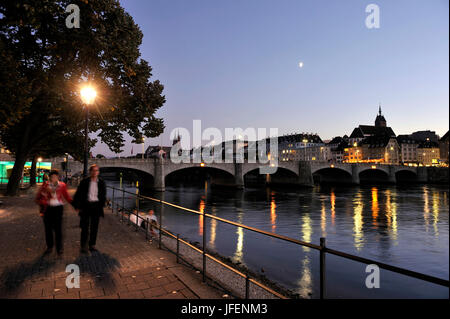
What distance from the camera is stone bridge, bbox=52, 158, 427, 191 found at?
4894cm

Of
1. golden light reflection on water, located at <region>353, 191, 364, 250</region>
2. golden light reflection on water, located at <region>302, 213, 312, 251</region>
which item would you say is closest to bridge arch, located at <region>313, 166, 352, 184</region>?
golden light reflection on water, located at <region>353, 191, 364, 250</region>

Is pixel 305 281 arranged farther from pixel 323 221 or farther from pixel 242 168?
pixel 242 168

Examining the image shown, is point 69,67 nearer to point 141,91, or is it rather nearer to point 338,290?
point 141,91

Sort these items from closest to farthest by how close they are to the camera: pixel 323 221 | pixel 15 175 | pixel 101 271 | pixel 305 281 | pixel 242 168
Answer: pixel 101 271
pixel 305 281
pixel 15 175
pixel 323 221
pixel 242 168

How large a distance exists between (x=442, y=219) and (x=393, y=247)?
524 inches

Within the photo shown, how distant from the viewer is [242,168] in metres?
62.1

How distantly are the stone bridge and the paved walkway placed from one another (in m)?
39.6

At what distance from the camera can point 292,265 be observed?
12648 mm

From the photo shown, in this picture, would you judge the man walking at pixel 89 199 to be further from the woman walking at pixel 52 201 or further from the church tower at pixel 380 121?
the church tower at pixel 380 121

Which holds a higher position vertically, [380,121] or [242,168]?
[380,121]

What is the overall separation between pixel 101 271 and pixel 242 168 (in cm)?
5674

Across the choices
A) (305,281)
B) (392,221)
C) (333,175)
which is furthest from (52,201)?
(333,175)

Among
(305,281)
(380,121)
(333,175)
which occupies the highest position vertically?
(380,121)

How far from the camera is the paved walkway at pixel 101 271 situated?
4.70 metres
